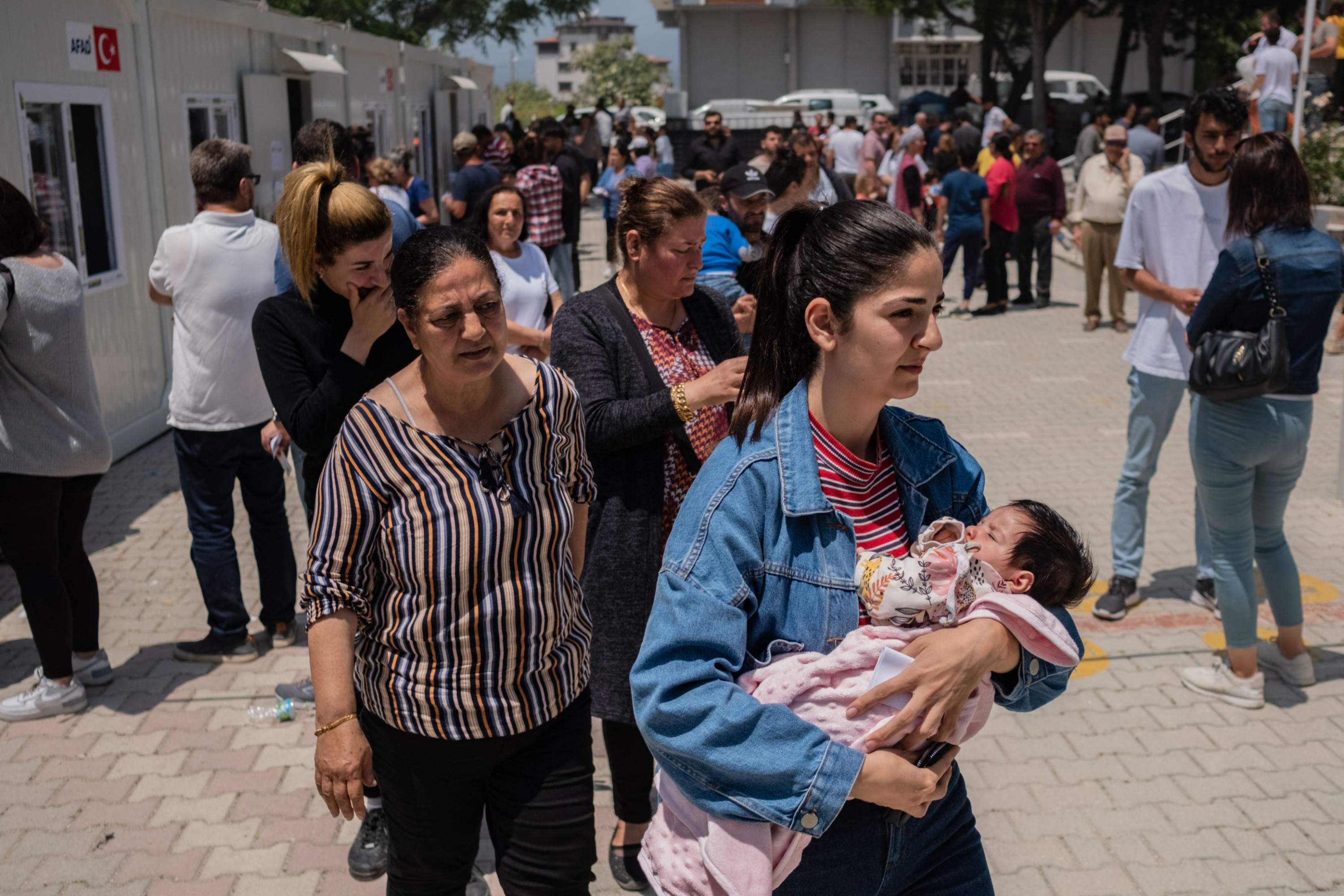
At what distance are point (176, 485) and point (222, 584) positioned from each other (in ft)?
10.4

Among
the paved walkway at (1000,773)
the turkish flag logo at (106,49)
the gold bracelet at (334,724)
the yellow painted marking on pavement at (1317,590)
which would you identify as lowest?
the paved walkway at (1000,773)

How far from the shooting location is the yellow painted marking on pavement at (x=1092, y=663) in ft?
16.7

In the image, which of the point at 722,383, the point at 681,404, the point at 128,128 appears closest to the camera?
the point at 722,383

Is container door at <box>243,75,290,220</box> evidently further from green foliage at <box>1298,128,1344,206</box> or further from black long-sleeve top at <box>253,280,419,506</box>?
green foliage at <box>1298,128,1344,206</box>

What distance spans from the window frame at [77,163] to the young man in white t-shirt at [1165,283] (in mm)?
6443

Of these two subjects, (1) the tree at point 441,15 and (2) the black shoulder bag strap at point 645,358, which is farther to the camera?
(1) the tree at point 441,15

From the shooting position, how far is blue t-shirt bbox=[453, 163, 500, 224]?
11.6 meters

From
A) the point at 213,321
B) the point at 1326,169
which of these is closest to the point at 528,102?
the point at 1326,169

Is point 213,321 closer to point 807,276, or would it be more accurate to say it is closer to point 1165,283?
point 807,276

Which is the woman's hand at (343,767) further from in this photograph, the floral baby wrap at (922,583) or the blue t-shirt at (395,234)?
the blue t-shirt at (395,234)

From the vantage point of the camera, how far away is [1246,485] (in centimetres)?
451

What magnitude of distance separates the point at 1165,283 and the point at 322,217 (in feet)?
12.5

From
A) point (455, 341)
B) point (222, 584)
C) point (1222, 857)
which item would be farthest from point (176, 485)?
point (1222, 857)

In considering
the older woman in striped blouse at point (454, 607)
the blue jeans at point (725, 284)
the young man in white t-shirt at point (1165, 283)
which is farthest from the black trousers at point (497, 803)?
the young man in white t-shirt at point (1165, 283)
